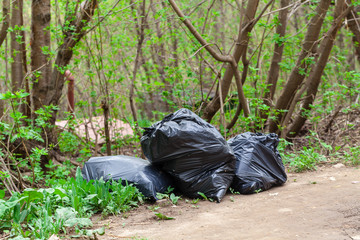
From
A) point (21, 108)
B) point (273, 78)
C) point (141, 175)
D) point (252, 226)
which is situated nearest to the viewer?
point (252, 226)

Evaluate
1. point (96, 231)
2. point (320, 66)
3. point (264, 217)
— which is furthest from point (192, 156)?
point (320, 66)

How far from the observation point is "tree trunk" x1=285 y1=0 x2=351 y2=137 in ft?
22.1

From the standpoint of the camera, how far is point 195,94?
7340 millimetres

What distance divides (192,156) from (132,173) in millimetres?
673

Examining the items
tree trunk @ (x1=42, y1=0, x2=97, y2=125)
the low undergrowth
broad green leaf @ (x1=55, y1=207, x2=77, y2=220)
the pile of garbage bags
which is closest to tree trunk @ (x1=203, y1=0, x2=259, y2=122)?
the pile of garbage bags

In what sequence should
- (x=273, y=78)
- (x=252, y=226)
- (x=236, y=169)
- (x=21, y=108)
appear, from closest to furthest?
1. (x=252, y=226)
2. (x=236, y=169)
3. (x=21, y=108)
4. (x=273, y=78)

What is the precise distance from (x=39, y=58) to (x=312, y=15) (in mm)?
4959

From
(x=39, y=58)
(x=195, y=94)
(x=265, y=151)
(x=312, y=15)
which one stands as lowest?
(x=265, y=151)

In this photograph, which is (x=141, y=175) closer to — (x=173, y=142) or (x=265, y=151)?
(x=173, y=142)

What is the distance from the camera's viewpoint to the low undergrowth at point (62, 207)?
2.89 m

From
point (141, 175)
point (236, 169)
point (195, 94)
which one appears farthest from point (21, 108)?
point (236, 169)

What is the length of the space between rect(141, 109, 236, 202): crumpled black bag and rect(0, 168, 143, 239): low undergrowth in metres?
0.50

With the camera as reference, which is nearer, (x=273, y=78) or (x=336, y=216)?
(x=336, y=216)

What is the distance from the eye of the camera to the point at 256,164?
14.5 feet
